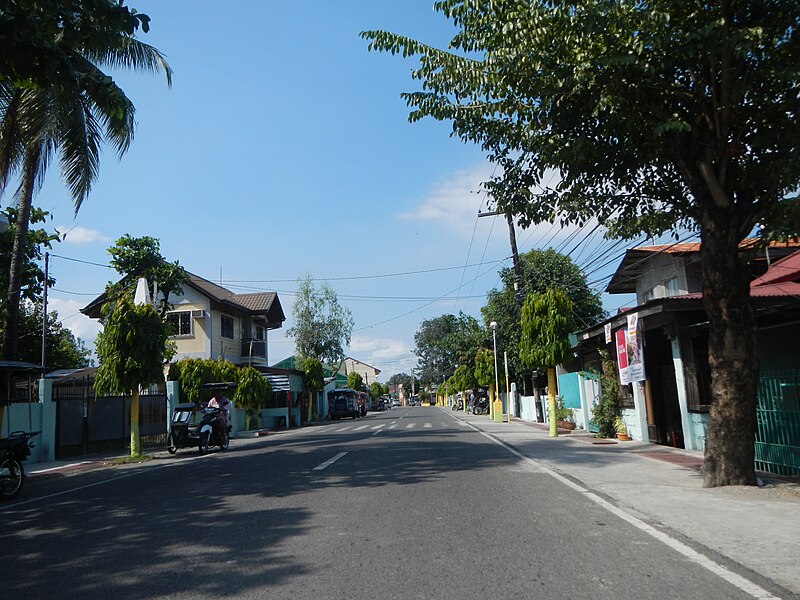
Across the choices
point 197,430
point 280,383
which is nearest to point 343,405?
point 280,383

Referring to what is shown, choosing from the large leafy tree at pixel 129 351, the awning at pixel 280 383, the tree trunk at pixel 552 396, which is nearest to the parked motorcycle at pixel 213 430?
the large leafy tree at pixel 129 351

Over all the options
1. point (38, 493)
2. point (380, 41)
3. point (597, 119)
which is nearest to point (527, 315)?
point (597, 119)

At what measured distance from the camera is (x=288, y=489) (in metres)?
10.4

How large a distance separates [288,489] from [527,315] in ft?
43.8

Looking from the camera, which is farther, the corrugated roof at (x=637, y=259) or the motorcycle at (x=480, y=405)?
the motorcycle at (x=480, y=405)

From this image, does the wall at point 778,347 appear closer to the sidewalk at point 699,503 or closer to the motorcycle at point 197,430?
the sidewalk at point 699,503

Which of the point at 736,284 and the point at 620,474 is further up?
the point at 736,284

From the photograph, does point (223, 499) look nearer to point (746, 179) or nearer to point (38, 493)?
point (38, 493)

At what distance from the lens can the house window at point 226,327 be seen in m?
39.0

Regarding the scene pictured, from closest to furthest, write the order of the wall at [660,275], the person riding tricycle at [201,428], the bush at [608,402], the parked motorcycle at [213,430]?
the person riding tricycle at [201,428] → the parked motorcycle at [213,430] → the bush at [608,402] → the wall at [660,275]

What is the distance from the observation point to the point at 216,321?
125 feet

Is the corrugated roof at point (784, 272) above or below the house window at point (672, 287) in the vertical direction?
below

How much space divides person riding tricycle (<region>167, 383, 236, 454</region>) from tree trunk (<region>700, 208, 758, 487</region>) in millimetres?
14152

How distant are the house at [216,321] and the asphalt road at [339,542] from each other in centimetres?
2520
